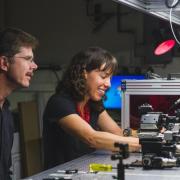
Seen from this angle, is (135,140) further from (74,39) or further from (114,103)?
(74,39)

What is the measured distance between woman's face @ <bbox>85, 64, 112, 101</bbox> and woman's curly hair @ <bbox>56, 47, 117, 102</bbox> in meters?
0.02

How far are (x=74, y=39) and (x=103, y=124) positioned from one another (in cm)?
241

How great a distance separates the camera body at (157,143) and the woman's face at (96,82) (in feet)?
1.41

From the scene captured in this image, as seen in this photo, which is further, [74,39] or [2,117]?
[74,39]

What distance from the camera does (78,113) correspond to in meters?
2.33

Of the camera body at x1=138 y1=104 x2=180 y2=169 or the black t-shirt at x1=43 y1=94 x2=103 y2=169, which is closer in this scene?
the camera body at x1=138 y1=104 x2=180 y2=169

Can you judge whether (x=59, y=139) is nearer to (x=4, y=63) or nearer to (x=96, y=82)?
(x=96, y=82)

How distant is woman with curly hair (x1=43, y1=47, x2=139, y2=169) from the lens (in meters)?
2.20

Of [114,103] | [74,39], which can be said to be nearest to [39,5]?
[74,39]

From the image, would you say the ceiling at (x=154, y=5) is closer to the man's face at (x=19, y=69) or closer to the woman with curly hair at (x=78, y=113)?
the woman with curly hair at (x=78, y=113)

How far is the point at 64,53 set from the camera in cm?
501

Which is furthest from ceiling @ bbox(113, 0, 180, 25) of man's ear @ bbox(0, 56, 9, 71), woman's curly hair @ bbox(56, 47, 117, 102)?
man's ear @ bbox(0, 56, 9, 71)

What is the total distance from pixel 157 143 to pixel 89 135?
42 cm

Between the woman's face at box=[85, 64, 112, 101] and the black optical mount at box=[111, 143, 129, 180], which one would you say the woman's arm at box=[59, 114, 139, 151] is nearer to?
the woman's face at box=[85, 64, 112, 101]
